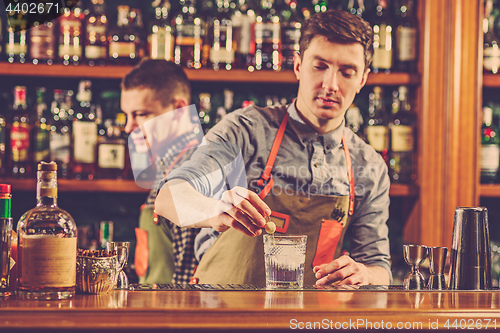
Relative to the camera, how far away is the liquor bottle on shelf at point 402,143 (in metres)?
1.99

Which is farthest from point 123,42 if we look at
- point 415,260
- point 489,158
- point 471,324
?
point 471,324

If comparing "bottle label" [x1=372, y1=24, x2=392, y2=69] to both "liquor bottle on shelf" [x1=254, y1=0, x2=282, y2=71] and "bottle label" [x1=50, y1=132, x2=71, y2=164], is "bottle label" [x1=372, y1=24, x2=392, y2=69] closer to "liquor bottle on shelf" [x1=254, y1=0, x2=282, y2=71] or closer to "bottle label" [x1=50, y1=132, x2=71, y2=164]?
"liquor bottle on shelf" [x1=254, y1=0, x2=282, y2=71]

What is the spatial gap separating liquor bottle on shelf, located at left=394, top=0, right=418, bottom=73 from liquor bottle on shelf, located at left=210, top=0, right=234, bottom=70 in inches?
Result: 26.7

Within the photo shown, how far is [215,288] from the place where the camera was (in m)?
1.05

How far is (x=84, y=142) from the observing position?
1.99 m

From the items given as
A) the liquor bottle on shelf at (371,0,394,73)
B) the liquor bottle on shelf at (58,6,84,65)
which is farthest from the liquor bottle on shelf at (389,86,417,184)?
the liquor bottle on shelf at (58,6,84,65)

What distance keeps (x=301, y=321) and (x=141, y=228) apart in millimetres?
1381

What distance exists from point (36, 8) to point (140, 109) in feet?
2.03

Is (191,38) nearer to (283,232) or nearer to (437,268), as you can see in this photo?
(283,232)

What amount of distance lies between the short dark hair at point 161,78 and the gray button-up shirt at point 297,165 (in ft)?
1.07

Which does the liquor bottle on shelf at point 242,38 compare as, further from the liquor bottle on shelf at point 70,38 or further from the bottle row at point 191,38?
the liquor bottle on shelf at point 70,38

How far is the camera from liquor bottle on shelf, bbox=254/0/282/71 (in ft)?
6.50

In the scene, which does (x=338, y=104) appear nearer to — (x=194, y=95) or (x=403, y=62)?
(x=403, y=62)

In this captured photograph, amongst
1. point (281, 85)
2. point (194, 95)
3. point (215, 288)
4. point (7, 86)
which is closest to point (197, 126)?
point (194, 95)
